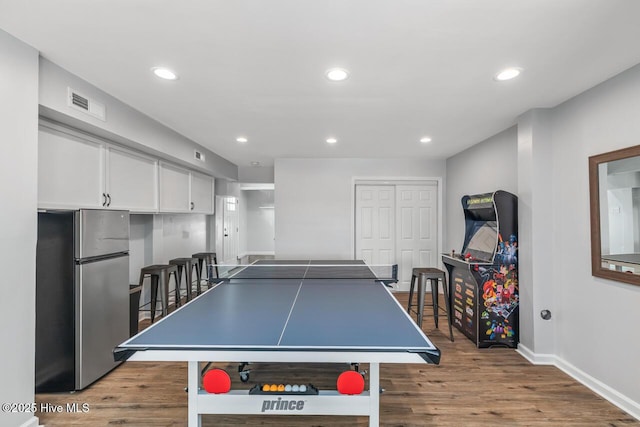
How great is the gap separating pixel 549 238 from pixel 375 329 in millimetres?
2343

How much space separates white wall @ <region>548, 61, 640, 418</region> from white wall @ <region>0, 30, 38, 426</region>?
4068 mm

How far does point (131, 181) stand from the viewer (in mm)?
3387

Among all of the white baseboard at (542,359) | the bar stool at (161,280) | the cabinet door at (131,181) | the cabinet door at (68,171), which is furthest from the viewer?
the bar stool at (161,280)

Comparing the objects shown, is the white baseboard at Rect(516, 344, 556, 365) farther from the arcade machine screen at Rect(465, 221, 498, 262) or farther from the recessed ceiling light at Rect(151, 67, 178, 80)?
the recessed ceiling light at Rect(151, 67, 178, 80)

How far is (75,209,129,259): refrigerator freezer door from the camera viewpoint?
237 cm

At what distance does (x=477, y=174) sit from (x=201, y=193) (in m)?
4.47

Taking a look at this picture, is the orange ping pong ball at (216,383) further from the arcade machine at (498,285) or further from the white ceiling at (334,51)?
the arcade machine at (498,285)

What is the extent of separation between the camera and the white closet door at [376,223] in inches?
219

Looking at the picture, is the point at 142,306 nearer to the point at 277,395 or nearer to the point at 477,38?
the point at 277,395

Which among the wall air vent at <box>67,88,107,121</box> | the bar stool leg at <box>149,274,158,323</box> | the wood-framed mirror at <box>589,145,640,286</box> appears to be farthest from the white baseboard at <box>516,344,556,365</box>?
the wall air vent at <box>67,88,107,121</box>

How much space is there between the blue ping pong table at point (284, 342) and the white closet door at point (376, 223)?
11.2 ft

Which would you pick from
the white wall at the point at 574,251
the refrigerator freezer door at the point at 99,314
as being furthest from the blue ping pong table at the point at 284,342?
the white wall at the point at 574,251

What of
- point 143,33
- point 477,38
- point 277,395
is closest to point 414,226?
point 477,38

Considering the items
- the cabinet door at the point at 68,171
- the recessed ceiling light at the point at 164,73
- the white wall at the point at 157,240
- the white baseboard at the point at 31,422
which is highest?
the recessed ceiling light at the point at 164,73
